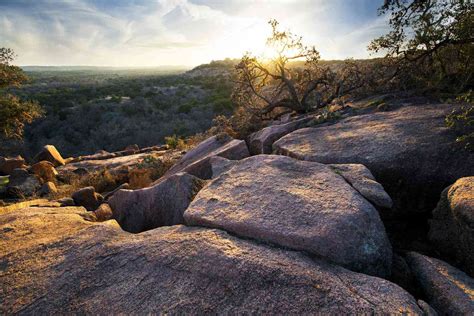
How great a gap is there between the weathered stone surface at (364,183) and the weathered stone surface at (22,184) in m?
10.2

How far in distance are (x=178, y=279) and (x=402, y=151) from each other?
3.94m

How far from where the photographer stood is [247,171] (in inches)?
193

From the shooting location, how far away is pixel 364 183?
13.4ft

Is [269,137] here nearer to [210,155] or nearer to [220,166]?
[210,155]

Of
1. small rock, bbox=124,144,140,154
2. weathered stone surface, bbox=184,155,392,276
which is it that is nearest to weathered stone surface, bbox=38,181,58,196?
small rock, bbox=124,144,140,154

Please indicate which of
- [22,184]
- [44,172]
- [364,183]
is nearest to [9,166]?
[44,172]

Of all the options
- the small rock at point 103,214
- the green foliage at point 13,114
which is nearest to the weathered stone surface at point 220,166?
the small rock at point 103,214

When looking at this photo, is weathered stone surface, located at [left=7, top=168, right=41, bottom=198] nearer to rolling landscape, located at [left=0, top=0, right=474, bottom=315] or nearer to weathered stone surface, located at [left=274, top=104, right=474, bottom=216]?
rolling landscape, located at [left=0, top=0, right=474, bottom=315]

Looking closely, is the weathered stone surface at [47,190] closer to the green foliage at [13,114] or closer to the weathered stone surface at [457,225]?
the green foliage at [13,114]

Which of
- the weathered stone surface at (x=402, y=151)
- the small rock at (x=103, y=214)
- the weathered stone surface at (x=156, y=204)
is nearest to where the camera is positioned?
the weathered stone surface at (x=402, y=151)

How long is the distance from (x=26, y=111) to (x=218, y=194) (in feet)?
28.6

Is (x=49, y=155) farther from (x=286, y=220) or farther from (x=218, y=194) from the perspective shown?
(x=286, y=220)

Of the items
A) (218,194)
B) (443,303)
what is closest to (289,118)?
(218,194)

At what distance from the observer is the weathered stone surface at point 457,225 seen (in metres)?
3.15
